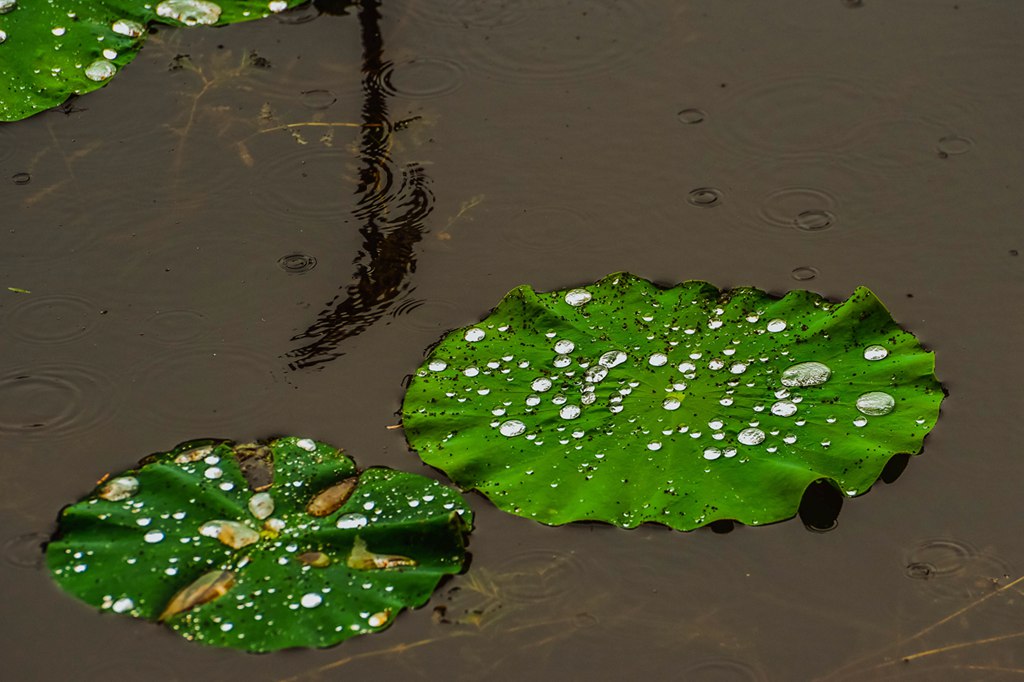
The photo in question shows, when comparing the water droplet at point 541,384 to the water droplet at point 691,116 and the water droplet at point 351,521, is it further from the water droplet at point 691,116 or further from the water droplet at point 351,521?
the water droplet at point 691,116

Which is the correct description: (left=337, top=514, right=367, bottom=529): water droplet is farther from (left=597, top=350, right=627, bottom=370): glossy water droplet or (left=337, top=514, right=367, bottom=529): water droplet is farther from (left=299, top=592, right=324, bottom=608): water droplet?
(left=597, top=350, right=627, bottom=370): glossy water droplet

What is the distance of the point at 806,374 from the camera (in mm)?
2502

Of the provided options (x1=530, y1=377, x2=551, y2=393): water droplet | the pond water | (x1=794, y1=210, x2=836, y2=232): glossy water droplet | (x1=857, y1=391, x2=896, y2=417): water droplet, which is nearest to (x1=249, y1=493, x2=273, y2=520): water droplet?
the pond water

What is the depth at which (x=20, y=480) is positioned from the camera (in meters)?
2.52

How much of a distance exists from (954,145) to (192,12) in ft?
7.90

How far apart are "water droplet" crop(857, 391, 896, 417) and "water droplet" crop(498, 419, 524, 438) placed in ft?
2.37

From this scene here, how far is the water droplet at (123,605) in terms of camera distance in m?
2.21

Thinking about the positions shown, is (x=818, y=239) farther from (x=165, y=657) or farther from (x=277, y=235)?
(x=165, y=657)

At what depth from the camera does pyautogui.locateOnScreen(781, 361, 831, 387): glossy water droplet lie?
249 cm

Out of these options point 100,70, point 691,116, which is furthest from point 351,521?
point 100,70

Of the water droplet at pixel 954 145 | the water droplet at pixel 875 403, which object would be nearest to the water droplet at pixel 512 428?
the water droplet at pixel 875 403

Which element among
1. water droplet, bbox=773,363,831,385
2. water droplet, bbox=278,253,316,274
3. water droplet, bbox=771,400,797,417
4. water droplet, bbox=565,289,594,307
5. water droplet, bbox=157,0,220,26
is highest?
water droplet, bbox=157,0,220,26

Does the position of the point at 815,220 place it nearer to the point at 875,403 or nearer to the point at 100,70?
the point at 875,403

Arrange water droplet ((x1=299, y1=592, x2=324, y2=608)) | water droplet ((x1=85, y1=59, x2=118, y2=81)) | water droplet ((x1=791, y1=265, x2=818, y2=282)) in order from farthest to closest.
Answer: water droplet ((x1=85, y1=59, x2=118, y2=81)), water droplet ((x1=791, y1=265, x2=818, y2=282)), water droplet ((x1=299, y1=592, x2=324, y2=608))
